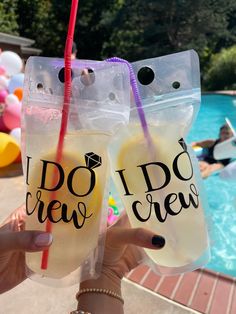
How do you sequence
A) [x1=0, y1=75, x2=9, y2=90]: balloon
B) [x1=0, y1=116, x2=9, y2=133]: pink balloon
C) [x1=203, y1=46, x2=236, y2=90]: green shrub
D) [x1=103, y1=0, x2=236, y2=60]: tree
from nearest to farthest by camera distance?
[x1=0, y1=116, x2=9, y2=133]: pink balloon
[x1=0, y1=75, x2=9, y2=90]: balloon
[x1=203, y1=46, x2=236, y2=90]: green shrub
[x1=103, y1=0, x2=236, y2=60]: tree

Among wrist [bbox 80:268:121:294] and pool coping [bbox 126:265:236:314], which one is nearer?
wrist [bbox 80:268:121:294]

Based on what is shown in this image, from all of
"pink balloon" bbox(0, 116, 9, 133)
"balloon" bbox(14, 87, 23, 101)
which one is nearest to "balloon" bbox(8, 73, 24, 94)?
"balloon" bbox(14, 87, 23, 101)

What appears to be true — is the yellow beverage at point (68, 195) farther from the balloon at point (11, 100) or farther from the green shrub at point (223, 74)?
the green shrub at point (223, 74)

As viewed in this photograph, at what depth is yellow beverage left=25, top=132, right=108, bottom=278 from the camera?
0.76 m

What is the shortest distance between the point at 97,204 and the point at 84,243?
0.31 ft

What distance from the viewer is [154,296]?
2.12 metres

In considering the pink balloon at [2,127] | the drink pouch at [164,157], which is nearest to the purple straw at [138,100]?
the drink pouch at [164,157]

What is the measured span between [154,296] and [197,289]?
0.28 m

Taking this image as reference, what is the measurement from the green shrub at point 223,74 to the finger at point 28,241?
13.3 metres

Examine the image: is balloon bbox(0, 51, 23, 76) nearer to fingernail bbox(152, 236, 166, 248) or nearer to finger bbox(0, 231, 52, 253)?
finger bbox(0, 231, 52, 253)

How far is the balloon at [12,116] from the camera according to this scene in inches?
188

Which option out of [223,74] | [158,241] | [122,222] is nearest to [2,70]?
[122,222]

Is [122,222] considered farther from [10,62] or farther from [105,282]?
[10,62]

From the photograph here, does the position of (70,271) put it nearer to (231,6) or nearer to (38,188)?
(38,188)
